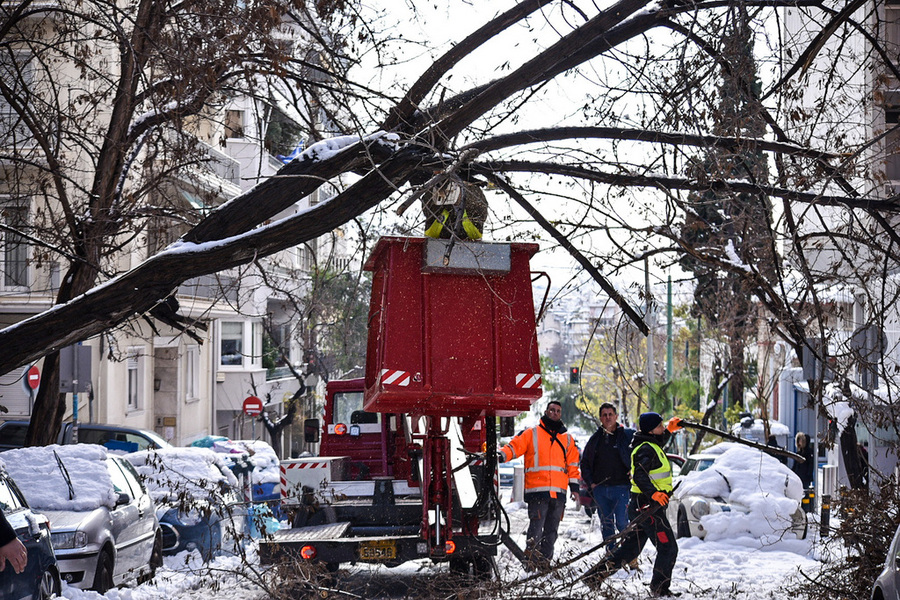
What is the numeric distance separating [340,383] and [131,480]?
123 inches

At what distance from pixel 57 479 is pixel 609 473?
6163mm

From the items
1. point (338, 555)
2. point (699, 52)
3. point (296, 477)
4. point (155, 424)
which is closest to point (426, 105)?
point (699, 52)

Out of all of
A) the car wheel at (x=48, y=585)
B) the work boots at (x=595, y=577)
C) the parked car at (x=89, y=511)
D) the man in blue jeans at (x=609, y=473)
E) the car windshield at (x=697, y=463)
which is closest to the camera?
the car wheel at (x=48, y=585)

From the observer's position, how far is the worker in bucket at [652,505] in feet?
35.7

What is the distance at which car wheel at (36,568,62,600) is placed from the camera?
8.16 meters

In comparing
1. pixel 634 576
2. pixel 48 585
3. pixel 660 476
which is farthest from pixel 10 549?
pixel 660 476

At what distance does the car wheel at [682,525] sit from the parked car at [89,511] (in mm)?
7431

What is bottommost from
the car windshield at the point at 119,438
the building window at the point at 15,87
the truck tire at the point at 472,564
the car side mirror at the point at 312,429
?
the truck tire at the point at 472,564

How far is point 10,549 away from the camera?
678 cm

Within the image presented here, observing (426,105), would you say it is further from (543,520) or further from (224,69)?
(543,520)

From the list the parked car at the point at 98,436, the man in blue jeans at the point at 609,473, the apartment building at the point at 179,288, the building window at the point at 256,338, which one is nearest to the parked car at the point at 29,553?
the apartment building at the point at 179,288

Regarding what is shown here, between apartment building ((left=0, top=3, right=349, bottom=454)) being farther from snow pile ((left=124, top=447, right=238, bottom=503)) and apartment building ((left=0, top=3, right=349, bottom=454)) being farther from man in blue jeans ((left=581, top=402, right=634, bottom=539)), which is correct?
man in blue jeans ((left=581, top=402, right=634, bottom=539))

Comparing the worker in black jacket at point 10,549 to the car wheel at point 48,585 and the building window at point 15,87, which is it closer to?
the car wheel at point 48,585

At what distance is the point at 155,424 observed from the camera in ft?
120
